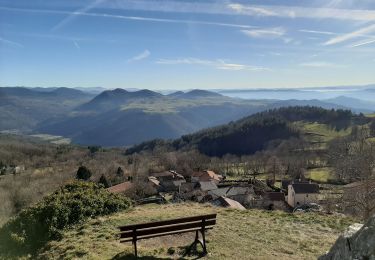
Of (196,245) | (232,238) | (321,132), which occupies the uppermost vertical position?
(196,245)

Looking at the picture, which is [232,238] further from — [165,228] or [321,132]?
[321,132]

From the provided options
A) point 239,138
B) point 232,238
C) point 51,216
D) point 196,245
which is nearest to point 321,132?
point 239,138

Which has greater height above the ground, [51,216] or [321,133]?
[51,216]

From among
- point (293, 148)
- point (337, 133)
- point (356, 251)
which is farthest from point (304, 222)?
point (337, 133)

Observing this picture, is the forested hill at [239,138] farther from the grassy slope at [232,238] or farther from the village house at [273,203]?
the grassy slope at [232,238]

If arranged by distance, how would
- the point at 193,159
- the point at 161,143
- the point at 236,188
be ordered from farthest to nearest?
the point at 161,143 → the point at 193,159 → the point at 236,188

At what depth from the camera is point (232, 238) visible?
13891 mm

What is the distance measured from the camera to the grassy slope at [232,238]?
1232cm

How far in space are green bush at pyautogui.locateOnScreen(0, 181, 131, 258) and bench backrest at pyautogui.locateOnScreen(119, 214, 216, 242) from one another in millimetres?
5222

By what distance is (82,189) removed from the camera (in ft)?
65.1

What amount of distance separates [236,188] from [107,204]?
51002 millimetres

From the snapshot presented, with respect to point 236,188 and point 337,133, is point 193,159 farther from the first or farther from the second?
point 337,133

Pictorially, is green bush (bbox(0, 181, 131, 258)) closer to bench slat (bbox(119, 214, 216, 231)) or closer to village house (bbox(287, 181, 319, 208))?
bench slat (bbox(119, 214, 216, 231))

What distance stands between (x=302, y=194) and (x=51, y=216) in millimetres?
62892
